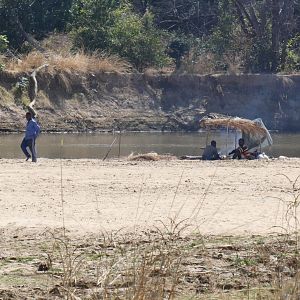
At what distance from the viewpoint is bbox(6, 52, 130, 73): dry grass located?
44.8 metres

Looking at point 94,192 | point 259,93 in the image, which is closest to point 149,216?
point 94,192

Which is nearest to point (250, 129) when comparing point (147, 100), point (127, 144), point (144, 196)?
point (127, 144)

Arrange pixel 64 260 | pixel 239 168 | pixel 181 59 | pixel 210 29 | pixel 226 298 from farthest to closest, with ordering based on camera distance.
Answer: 1. pixel 210 29
2. pixel 181 59
3. pixel 239 168
4. pixel 64 260
5. pixel 226 298

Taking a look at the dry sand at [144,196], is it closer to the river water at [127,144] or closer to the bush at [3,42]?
the river water at [127,144]

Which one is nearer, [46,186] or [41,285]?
[41,285]

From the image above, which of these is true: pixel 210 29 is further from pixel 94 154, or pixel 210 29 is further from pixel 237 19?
pixel 94 154

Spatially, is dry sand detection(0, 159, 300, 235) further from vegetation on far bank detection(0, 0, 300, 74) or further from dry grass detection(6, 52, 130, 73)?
vegetation on far bank detection(0, 0, 300, 74)

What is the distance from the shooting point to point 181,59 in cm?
4969

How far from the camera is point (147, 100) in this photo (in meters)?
46.9

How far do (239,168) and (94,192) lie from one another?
5519 mm

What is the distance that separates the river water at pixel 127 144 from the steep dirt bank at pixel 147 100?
6.44 feet

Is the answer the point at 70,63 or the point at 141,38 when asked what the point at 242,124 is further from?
the point at 141,38

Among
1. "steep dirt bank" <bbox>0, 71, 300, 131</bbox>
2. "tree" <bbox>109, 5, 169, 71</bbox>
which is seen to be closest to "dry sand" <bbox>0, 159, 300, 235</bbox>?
"steep dirt bank" <bbox>0, 71, 300, 131</bbox>

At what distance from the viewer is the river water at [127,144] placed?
3133cm
